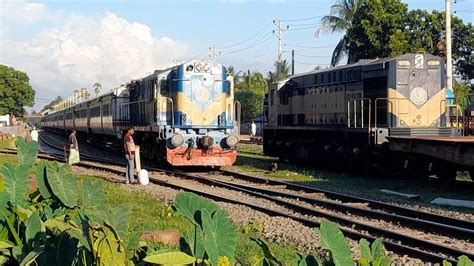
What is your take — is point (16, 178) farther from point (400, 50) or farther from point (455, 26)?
point (455, 26)

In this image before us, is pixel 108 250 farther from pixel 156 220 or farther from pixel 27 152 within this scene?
pixel 156 220

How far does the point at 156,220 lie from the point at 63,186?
6044mm

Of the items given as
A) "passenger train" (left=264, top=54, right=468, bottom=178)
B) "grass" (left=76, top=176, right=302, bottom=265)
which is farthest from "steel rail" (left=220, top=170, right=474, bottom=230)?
"grass" (left=76, top=176, right=302, bottom=265)

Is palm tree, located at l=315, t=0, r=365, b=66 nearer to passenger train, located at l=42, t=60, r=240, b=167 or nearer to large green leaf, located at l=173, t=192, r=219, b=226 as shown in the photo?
passenger train, located at l=42, t=60, r=240, b=167

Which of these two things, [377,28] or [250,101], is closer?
[377,28]

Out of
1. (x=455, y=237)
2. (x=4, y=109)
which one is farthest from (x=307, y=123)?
(x=4, y=109)

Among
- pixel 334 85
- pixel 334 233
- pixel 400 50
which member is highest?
pixel 400 50

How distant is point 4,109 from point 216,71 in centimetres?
8213

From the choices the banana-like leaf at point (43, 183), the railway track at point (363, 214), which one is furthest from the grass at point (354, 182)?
the banana-like leaf at point (43, 183)

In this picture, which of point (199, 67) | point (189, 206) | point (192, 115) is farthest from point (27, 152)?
point (199, 67)

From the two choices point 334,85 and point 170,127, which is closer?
point 170,127

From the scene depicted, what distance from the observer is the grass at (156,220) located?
22.7 feet

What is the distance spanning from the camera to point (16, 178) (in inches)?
157

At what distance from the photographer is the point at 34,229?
3.40m
